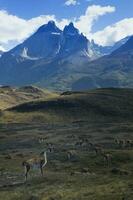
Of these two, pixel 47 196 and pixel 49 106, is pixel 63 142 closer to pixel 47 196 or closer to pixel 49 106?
pixel 47 196

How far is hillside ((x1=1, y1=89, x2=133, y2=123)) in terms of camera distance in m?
164

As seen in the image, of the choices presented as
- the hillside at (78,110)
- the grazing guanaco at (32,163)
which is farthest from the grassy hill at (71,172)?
the hillside at (78,110)

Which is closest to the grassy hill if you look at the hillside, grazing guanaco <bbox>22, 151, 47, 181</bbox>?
grazing guanaco <bbox>22, 151, 47, 181</bbox>

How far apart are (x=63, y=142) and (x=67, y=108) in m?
87.2

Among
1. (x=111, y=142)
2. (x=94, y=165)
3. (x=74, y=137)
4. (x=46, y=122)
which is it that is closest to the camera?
(x=94, y=165)

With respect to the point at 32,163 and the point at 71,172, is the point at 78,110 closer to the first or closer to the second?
the point at 71,172

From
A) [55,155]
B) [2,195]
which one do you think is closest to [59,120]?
[55,155]

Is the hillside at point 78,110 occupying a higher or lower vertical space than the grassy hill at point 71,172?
higher

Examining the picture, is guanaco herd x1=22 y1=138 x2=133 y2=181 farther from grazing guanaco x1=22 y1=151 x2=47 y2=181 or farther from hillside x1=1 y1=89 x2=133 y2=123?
hillside x1=1 y1=89 x2=133 y2=123

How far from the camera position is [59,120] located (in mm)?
161625

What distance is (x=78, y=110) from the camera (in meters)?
176

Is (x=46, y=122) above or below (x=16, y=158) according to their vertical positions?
above

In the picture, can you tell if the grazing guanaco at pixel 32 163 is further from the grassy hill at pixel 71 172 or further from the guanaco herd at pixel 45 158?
the grassy hill at pixel 71 172

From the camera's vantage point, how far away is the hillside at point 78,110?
164 metres
